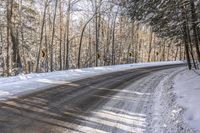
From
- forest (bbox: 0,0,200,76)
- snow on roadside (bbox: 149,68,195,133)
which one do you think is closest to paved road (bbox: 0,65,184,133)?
snow on roadside (bbox: 149,68,195,133)

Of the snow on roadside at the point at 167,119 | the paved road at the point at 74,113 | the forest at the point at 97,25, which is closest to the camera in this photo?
the snow on roadside at the point at 167,119

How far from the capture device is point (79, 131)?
7.33 meters

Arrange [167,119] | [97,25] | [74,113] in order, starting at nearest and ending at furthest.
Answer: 1. [167,119]
2. [74,113]
3. [97,25]

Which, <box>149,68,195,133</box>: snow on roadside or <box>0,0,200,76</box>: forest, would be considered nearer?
<box>149,68,195,133</box>: snow on roadside

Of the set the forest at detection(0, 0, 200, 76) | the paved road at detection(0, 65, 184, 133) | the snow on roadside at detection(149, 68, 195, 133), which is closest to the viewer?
the snow on roadside at detection(149, 68, 195, 133)

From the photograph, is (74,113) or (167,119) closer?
(167,119)

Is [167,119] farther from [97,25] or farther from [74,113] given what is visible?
[97,25]

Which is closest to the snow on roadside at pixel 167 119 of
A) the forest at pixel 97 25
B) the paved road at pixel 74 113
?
the paved road at pixel 74 113

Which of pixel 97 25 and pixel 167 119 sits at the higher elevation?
pixel 97 25

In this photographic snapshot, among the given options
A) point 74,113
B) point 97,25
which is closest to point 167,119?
point 74,113

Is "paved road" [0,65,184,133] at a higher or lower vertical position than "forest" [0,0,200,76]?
lower

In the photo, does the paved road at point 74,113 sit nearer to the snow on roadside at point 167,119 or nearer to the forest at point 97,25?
the snow on roadside at point 167,119

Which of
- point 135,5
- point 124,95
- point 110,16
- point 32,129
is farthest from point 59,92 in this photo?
point 110,16

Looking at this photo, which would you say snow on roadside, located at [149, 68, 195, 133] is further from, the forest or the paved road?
the forest
